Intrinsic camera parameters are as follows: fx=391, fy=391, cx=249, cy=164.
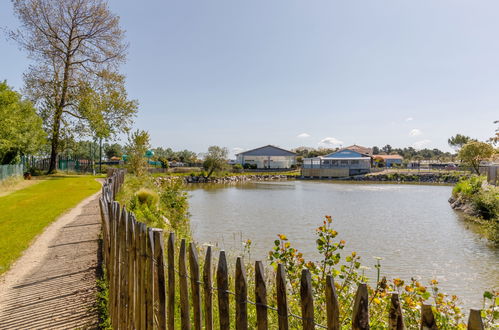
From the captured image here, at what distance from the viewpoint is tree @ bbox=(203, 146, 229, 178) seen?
190ft

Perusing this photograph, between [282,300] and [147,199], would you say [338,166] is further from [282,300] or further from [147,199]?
[282,300]

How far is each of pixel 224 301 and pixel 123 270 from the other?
2.00 meters

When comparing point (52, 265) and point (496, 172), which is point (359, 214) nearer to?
point (496, 172)

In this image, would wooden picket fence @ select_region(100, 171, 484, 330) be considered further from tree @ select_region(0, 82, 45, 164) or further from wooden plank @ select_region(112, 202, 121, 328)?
tree @ select_region(0, 82, 45, 164)

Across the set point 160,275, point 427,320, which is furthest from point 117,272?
point 427,320

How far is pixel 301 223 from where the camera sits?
703 inches

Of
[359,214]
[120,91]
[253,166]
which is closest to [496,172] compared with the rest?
[359,214]

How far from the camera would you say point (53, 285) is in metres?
5.82

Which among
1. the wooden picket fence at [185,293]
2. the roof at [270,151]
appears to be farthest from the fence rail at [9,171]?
the roof at [270,151]

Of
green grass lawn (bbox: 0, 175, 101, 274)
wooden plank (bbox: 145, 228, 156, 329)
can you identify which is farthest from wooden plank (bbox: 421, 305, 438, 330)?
green grass lawn (bbox: 0, 175, 101, 274)

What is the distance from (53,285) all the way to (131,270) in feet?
10.3

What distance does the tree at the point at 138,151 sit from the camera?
23297 mm

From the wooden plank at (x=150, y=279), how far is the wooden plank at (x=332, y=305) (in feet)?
5.44

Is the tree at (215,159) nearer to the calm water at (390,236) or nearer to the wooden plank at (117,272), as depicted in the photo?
the calm water at (390,236)
